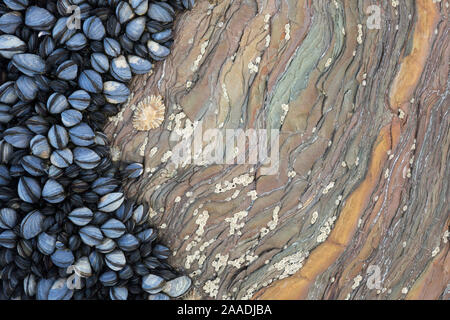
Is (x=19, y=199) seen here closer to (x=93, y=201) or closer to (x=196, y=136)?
(x=93, y=201)

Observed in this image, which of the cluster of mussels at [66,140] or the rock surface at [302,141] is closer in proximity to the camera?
the cluster of mussels at [66,140]

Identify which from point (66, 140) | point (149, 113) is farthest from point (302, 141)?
point (66, 140)

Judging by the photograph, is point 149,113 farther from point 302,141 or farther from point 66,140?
point 302,141

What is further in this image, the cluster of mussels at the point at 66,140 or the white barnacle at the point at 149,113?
the white barnacle at the point at 149,113

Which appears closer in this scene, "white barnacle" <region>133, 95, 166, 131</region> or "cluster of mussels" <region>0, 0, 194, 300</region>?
"cluster of mussels" <region>0, 0, 194, 300</region>
